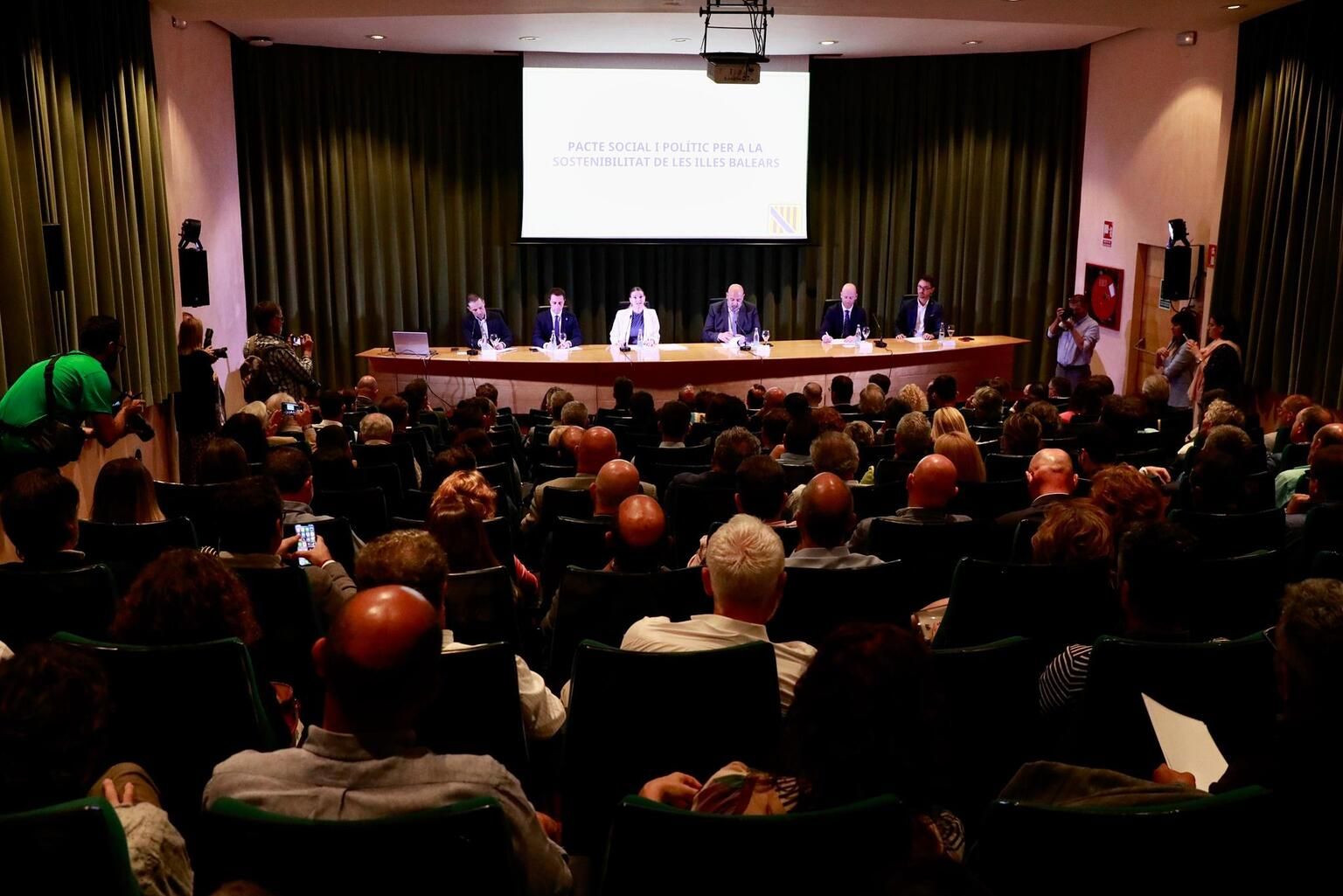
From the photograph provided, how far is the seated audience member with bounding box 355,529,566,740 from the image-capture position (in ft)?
9.05

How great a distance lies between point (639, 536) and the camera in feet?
12.0

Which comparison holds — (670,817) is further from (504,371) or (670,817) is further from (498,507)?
(504,371)

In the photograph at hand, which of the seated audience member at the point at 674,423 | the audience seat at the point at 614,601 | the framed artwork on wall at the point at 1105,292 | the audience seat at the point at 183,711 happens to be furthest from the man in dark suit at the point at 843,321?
the audience seat at the point at 183,711

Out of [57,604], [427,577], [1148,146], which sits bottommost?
[57,604]

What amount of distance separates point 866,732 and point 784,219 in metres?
11.6

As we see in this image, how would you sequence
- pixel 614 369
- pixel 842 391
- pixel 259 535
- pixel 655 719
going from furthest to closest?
pixel 614 369
pixel 842 391
pixel 259 535
pixel 655 719

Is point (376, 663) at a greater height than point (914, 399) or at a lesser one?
greater

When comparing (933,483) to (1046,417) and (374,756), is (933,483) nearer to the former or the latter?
(1046,417)

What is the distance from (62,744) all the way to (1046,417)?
546 cm

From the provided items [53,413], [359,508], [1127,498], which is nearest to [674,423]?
[359,508]

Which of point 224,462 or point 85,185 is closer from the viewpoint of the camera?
point 224,462

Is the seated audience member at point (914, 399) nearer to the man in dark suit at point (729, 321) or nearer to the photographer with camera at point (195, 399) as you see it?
the photographer with camera at point (195, 399)

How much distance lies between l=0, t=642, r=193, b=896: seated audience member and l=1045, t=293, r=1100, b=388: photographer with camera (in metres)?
10.8

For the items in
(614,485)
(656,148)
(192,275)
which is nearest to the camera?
(614,485)
